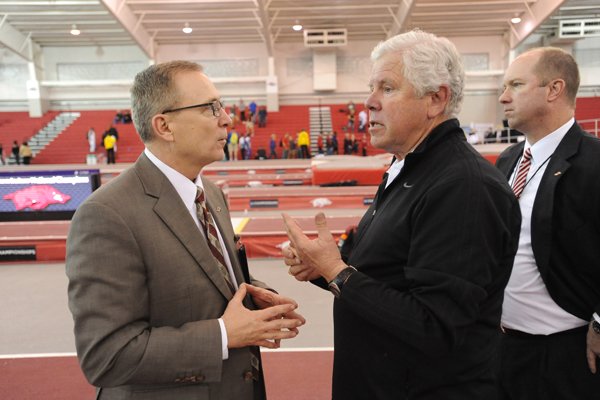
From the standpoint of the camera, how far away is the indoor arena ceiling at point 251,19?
19.8 metres

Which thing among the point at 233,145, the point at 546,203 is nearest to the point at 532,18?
the point at 233,145

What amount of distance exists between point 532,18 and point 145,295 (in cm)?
2305

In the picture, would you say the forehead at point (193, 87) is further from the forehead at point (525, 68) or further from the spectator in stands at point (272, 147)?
the spectator in stands at point (272, 147)

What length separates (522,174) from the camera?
7.22 feet

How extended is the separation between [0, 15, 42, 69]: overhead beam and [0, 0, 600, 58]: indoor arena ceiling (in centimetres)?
5

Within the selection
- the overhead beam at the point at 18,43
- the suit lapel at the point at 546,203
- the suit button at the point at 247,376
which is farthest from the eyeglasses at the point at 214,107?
the overhead beam at the point at 18,43

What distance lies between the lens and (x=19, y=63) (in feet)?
84.9

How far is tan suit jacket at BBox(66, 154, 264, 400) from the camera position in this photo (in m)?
1.30

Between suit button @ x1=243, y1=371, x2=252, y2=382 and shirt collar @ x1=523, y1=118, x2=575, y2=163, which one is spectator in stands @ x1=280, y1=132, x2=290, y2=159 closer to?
shirt collar @ x1=523, y1=118, x2=575, y2=163

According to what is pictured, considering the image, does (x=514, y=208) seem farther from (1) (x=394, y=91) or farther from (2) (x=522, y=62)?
(2) (x=522, y=62)

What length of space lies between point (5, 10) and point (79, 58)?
521 cm

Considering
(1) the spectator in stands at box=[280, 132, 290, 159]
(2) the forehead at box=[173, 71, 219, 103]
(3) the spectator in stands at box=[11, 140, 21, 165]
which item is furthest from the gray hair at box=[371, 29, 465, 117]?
(3) the spectator in stands at box=[11, 140, 21, 165]

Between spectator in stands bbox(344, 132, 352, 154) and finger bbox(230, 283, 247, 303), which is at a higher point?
spectator in stands bbox(344, 132, 352, 154)

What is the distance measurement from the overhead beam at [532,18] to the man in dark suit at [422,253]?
19376 mm
